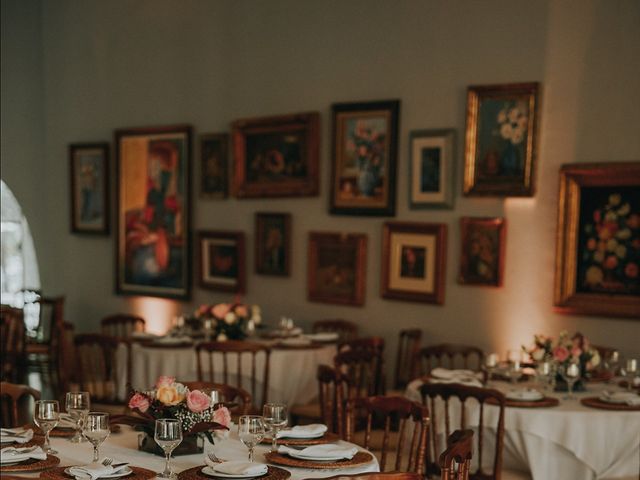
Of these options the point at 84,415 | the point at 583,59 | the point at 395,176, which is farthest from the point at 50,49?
the point at 84,415

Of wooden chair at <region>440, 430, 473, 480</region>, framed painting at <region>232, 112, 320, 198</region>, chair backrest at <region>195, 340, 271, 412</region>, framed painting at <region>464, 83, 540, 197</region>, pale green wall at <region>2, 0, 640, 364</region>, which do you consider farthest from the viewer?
framed painting at <region>232, 112, 320, 198</region>

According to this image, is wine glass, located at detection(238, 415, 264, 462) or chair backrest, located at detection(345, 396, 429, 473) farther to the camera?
chair backrest, located at detection(345, 396, 429, 473)

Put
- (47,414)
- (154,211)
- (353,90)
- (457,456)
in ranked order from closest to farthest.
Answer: (457,456) → (47,414) → (353,90) → (154,211)

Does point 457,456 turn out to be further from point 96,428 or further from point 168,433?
point 96,428

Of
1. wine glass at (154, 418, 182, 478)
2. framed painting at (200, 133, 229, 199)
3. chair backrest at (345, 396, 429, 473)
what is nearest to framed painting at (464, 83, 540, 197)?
framed painting at (200, 133, 229, 199)

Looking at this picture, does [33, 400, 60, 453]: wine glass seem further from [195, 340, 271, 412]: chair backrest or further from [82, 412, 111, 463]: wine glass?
[195, 340, 271, 412]: chair backrest

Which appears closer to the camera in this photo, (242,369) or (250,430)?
(250,430)

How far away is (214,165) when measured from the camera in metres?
9.91

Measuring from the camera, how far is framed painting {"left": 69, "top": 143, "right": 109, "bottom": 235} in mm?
11109

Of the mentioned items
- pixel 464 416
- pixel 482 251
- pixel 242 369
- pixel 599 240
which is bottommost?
pixel 242 369

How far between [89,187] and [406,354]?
493 centimetres

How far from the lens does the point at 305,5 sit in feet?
29.8

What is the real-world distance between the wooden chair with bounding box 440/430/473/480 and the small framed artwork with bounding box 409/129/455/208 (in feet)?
14.8

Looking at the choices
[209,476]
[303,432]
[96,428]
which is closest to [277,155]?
[303,432]
